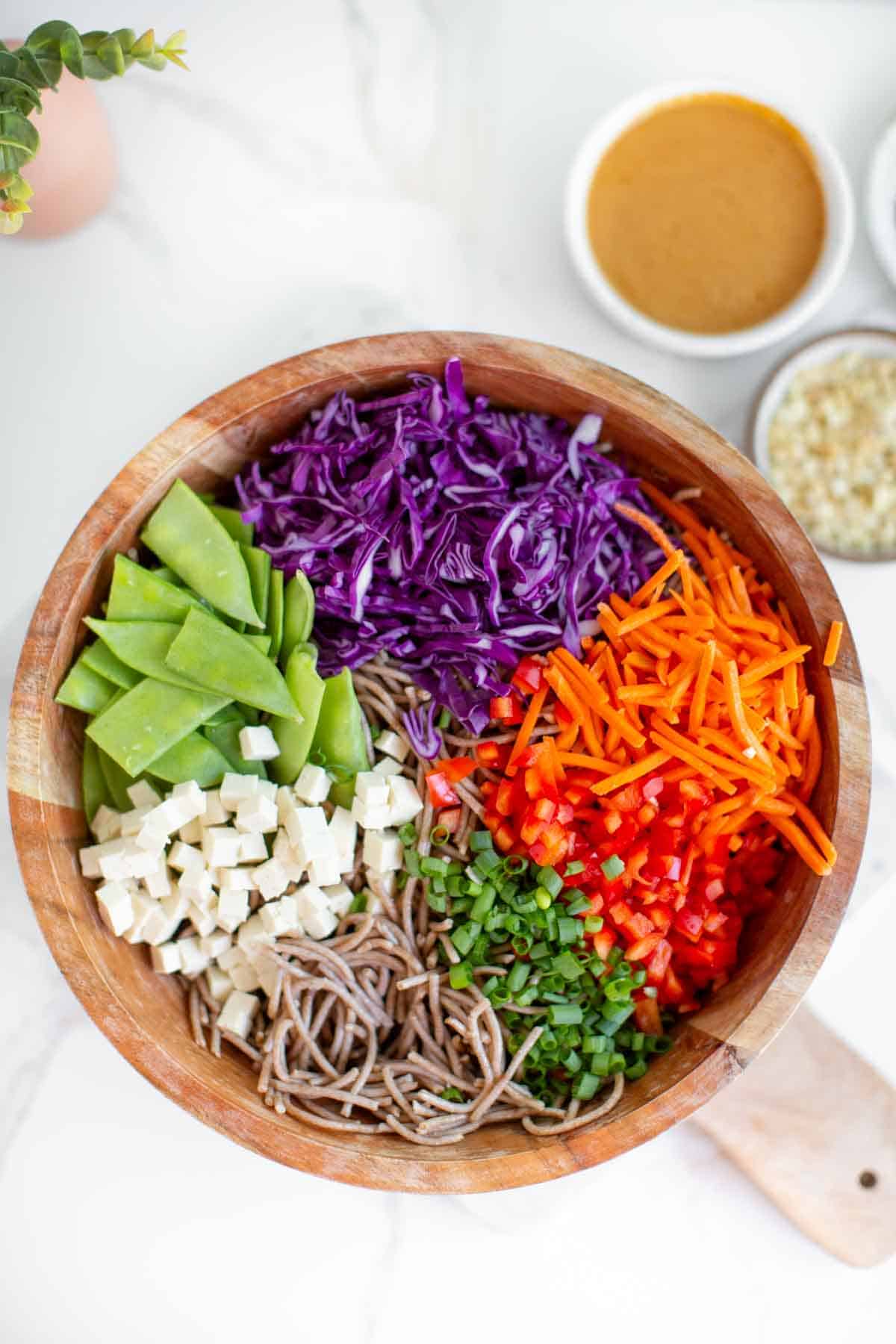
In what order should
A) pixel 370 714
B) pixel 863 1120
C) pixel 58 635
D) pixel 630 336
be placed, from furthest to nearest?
pixel 630 336 → pixel 863 1120 → pixel 370 714 → pixel 58 635

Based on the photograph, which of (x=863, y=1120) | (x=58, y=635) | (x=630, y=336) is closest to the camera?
(x=58, y=635)

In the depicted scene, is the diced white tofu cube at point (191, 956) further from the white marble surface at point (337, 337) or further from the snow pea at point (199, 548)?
the snow pea at point (199, 548)

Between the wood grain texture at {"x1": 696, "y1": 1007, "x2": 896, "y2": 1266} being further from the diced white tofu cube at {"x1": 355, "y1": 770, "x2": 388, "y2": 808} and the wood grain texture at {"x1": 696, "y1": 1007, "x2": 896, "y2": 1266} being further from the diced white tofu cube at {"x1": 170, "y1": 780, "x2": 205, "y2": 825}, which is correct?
the diced white tofu cube at {"x1": 170, "y1": 780, "x2": 205, "y2": 825}

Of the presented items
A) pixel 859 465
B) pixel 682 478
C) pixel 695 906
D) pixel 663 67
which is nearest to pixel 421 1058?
pixel 695 906

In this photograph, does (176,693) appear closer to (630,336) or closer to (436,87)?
(630,336)

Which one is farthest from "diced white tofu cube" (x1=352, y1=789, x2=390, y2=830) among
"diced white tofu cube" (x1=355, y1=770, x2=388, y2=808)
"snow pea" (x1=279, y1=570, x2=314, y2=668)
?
"snow pea" (x1=279, y1=570, x2=314, y2=668)

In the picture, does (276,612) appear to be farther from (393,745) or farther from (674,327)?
(674,327)

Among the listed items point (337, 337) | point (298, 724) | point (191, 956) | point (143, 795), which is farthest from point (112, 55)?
point (191, 956)
